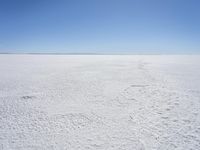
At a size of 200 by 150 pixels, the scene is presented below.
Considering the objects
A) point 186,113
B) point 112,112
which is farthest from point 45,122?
point 186,113

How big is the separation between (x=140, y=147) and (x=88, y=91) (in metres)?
2.79

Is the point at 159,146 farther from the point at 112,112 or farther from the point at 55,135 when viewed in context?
the point at 55,135

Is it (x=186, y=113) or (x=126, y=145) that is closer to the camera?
(x=126, y=145)

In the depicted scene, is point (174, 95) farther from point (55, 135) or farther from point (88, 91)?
point (55, 135)

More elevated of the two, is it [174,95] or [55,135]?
[174,95]

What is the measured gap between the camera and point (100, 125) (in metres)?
2.56

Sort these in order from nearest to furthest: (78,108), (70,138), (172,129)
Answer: (70,138) → (172,129) → (78,108)

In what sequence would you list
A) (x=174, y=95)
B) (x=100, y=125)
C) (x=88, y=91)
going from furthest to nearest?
(x=88, y=91) < (x=174, y=95) < (x=100, y=125)

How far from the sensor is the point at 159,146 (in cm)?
198

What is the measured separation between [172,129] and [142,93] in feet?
6.42

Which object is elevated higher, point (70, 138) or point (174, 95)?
point (174, 95)

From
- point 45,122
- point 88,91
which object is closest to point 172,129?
point 45,122

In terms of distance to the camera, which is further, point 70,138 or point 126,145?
point 70,138

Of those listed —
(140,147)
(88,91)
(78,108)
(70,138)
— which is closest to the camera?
(140,147)
